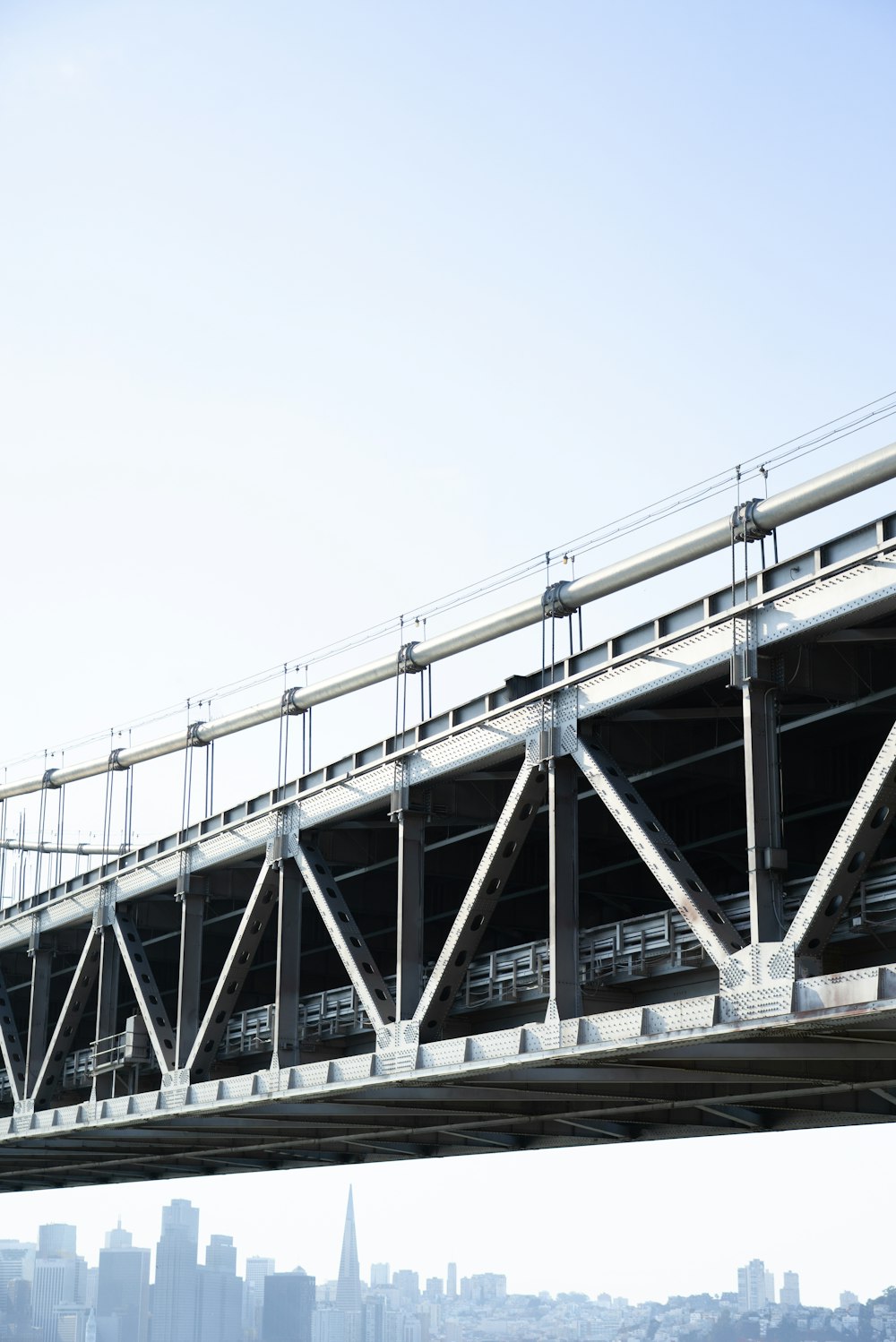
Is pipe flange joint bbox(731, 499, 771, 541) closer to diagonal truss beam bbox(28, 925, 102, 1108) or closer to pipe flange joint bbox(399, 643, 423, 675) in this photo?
pipe flange joint bbox(399, 643, 423, 675)

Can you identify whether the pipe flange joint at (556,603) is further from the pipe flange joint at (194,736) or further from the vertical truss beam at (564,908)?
the pipe flange joint at (194,736)

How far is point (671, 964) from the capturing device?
91.1 feet

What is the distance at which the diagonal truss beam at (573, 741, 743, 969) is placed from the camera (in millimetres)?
24734

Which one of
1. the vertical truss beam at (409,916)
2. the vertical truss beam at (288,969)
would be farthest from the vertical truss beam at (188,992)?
the vertical truss beam at (409,916)

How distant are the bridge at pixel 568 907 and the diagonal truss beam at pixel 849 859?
0.14 ft

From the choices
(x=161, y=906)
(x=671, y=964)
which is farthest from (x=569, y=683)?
(x=161, y=906)

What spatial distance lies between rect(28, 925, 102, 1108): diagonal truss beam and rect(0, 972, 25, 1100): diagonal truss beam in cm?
382

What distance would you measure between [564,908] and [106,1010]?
66.0 ft

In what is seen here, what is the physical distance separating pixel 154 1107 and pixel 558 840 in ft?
52.4

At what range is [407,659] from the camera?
3875 centimetres

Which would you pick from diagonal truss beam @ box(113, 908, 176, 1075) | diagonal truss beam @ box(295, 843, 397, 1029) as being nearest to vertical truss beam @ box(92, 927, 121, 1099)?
diagonal truss beam @ box(113, 908, 176, 1075)

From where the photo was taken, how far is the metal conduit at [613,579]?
27.0 meters

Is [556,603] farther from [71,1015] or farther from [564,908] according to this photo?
[71,1015]

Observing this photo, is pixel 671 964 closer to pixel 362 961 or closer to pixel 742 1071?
pixel 742 1071
